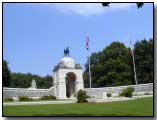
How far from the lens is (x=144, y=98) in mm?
8406

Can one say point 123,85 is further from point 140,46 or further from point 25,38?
point 25,38

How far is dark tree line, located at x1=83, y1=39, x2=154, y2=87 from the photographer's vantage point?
8.38m

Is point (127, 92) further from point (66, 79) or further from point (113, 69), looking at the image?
point (66, 79)

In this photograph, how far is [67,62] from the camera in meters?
8.46

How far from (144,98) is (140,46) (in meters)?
0.72

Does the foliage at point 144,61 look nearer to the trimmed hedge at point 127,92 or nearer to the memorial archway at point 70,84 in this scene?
the trimmed hedge at point 127,92

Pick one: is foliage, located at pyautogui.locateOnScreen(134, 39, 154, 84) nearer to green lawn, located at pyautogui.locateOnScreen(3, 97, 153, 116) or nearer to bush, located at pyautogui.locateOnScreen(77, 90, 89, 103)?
green lawn, located at pyautogui.locateOnScreen(3, 97, 153, 116)

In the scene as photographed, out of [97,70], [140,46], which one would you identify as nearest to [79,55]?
[97,70]

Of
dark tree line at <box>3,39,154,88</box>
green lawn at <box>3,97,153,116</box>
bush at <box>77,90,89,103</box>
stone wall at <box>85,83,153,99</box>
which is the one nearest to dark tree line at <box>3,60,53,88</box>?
dark tree line at <box>3,39,154,88</box>

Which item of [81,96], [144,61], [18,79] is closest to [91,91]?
[81,96]

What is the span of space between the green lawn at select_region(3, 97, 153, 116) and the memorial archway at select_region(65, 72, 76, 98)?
0.57 feet

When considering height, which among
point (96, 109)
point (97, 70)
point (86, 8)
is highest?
point (86, 8)

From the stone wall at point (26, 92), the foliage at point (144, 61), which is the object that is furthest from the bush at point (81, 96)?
the foliage at point (144, 61)

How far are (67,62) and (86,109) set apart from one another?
0.70 meters
